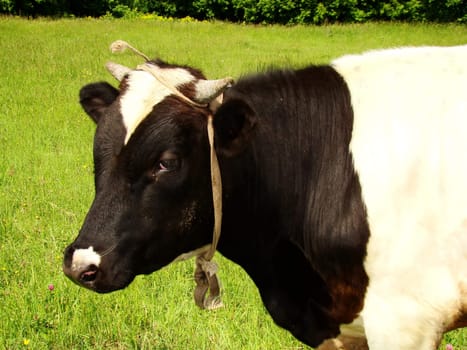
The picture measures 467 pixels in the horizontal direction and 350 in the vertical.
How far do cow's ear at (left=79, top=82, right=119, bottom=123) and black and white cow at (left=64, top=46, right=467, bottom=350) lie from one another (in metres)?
0.02

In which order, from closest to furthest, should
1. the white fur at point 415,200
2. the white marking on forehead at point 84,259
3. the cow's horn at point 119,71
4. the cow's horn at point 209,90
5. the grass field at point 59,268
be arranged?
the white fur at point 415,200, the white marking on forehead at point 84,259, the cow's horn at point 209,90, the cow's horn at point 119,71, the grass field at point 59,268

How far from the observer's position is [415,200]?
279cm

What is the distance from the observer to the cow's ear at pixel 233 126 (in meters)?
2.94

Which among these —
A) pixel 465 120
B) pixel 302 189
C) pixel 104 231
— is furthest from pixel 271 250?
pixel 465 120

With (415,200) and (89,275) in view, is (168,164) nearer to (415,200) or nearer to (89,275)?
(89,275)

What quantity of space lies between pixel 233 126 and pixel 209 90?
206 mm

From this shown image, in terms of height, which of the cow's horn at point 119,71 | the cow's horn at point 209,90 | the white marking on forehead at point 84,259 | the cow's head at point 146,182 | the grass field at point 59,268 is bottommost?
the grass field at point 59,268

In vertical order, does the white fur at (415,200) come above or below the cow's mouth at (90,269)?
above

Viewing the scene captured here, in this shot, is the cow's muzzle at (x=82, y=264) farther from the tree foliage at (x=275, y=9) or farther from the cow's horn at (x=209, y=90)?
the tree foliage at (x=275, y=9)

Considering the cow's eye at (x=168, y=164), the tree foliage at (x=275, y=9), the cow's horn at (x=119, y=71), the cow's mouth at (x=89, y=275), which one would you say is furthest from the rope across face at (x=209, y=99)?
the tree foliage at (x=275, y=9)

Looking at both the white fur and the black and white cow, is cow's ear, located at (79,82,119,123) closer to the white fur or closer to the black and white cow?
the black and white cow

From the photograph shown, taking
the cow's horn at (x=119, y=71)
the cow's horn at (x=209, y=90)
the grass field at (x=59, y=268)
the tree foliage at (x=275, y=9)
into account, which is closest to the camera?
the cow's horn at (x=209, y=90)

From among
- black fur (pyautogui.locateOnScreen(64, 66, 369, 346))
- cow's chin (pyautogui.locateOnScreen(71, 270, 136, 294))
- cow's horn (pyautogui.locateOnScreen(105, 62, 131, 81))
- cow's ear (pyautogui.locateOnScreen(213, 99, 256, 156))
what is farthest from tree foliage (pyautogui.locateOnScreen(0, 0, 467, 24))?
cow's chin (pyautogui.locateOnScreen(71, 270, 136, 294))

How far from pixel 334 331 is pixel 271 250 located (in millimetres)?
509
